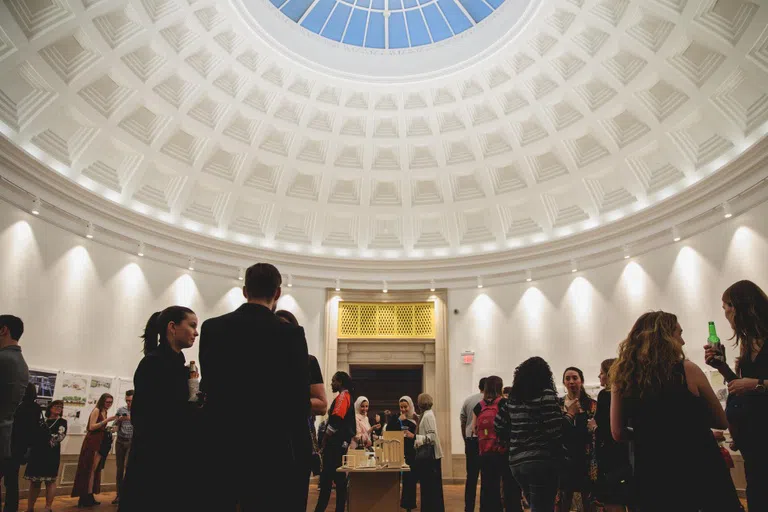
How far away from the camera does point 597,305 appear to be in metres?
14.4

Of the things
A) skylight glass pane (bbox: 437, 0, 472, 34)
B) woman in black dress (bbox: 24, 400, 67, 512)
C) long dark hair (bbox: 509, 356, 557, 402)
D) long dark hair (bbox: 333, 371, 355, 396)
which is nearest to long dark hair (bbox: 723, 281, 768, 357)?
long dark hair (bbox: 509, 356, 557, 402)

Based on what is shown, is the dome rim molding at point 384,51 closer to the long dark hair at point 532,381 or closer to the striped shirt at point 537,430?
the long dark hair at point 532,381

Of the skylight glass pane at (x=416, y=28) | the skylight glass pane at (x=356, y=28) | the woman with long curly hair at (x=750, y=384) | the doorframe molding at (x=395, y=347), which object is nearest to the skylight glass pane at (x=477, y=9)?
the skylight glass pane at (x=416, y=28)

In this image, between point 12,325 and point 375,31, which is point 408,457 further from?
point 375,31

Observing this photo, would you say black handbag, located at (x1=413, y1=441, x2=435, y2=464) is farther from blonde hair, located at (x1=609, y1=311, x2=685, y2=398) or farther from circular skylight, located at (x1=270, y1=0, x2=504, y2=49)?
circular skylight, located at (x1=270, y1=0, x2=504, y2=49)

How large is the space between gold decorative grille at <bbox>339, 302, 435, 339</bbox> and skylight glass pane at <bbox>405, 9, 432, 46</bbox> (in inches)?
316

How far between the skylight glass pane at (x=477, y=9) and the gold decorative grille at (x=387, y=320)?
8.61 meters

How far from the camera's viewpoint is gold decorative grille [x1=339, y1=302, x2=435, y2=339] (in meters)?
16.8

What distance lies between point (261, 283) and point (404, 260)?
14.1m

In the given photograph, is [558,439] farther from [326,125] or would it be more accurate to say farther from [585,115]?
[326,125]

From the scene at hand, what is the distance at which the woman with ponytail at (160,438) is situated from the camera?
301 cm

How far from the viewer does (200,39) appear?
13.1 meters

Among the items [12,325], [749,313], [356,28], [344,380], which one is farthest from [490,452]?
[356,28]

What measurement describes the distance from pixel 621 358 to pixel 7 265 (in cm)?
1154
